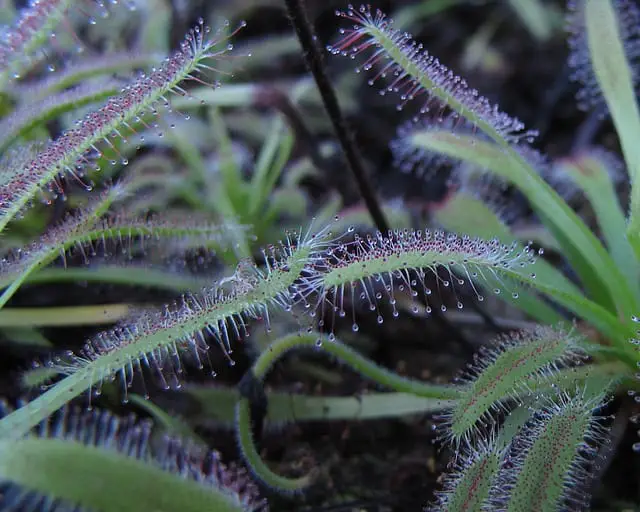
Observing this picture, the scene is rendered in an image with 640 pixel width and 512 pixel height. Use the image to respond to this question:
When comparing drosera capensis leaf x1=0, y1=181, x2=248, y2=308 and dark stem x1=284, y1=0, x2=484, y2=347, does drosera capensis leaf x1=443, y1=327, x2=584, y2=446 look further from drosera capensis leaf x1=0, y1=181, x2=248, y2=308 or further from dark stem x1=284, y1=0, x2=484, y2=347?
drosera capensis leaf x1=0, y1=181, x2=248, y2=308

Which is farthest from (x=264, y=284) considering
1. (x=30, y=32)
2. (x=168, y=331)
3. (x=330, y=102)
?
(x=30, y=32)

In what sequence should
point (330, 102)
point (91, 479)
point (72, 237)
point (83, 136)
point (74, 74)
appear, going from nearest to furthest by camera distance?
point (91, 479) < point (83, 136) < point (72, 237) < point (330, 102) < point (74, 74)

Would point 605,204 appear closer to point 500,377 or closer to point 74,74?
point 500,377

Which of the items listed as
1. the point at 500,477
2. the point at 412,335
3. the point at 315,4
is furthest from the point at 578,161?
Answer: the point at 315,4

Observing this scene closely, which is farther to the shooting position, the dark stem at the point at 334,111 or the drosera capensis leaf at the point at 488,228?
the drosera capensis leaf at the point at 488,228

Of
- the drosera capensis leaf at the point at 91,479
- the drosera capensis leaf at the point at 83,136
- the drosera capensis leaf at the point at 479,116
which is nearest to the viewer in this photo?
the drosera capensis leaf at the point at 91,479

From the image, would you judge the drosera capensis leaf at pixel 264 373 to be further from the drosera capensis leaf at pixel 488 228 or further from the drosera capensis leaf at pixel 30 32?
the drosera capensis leaf at pixel 30 32

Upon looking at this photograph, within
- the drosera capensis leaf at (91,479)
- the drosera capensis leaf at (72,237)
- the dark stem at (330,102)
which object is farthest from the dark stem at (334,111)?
the drosera capensis leaf at (91,479)

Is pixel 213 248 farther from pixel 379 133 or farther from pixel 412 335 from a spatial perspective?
pixel 379 133
